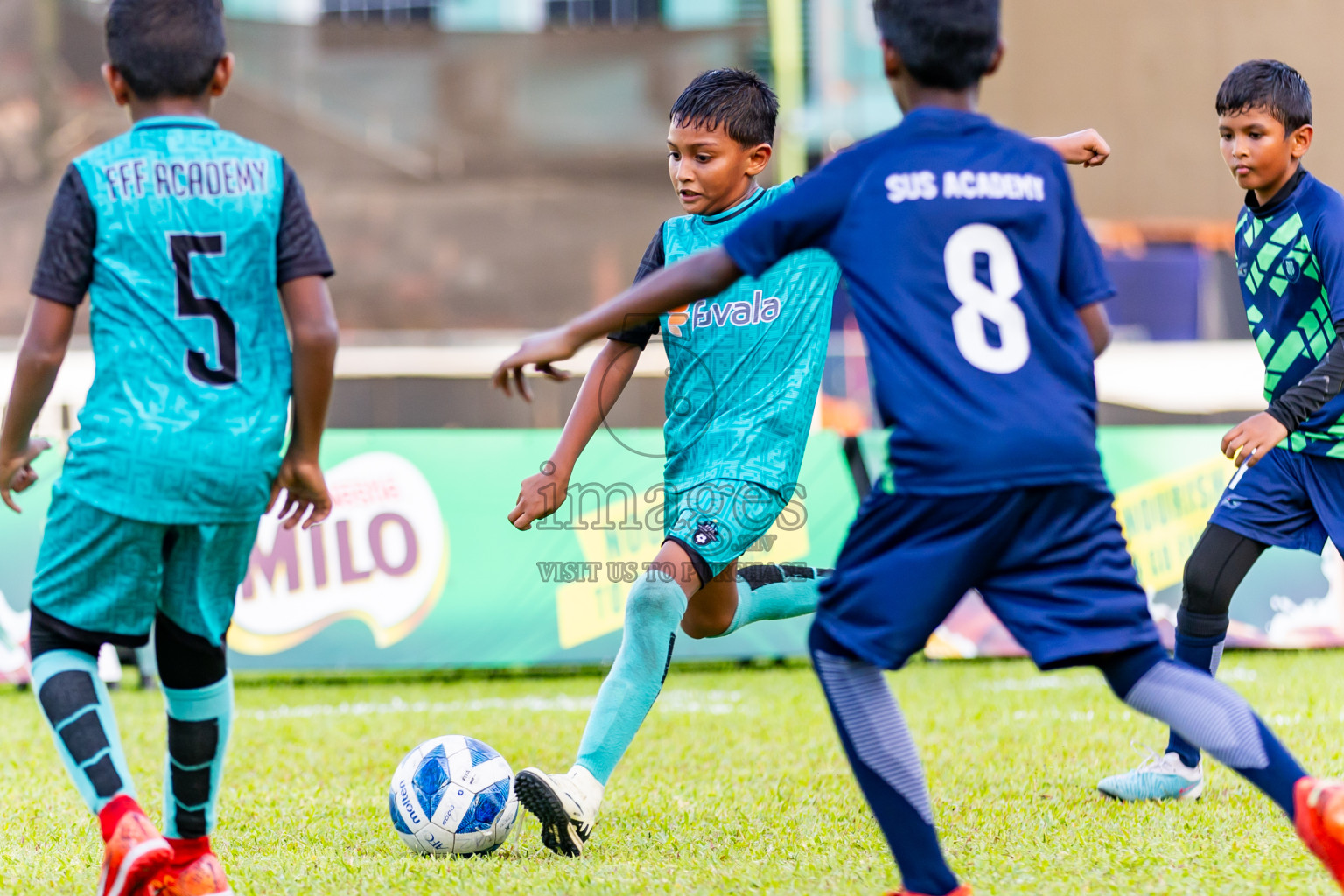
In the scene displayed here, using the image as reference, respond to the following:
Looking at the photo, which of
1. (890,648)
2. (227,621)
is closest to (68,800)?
(227,621)

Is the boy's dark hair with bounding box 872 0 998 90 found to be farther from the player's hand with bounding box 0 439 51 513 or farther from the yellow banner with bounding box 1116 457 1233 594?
the yellow banner with bounding box 1116 457 1233 594

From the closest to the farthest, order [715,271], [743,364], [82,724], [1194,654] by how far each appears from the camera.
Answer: [715,271], [82,724], [743,364], [1194,654]

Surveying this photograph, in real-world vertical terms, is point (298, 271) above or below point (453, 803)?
above

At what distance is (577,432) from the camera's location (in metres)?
4.09

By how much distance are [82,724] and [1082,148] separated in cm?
295

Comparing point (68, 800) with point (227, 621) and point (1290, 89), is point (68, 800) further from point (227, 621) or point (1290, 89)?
point (1290, 89)

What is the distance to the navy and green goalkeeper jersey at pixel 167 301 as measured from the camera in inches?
119

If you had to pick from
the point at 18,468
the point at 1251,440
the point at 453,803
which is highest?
the point at 18,468

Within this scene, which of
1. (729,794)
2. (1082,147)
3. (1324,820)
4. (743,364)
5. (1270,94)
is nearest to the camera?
(1324,820)

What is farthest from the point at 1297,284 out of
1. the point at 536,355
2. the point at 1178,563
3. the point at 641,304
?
the point at 1178,563

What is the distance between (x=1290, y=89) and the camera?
4.34m

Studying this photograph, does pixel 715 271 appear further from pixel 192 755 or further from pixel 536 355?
pixel 192 755

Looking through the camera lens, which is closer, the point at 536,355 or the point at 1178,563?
the point at 536,355

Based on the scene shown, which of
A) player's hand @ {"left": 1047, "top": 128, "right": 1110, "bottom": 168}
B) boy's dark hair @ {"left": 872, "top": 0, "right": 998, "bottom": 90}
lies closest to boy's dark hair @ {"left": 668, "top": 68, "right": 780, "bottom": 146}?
player's hand @ {"left": 1047, "top": 128, "right": 1110, "bottom": 168}
